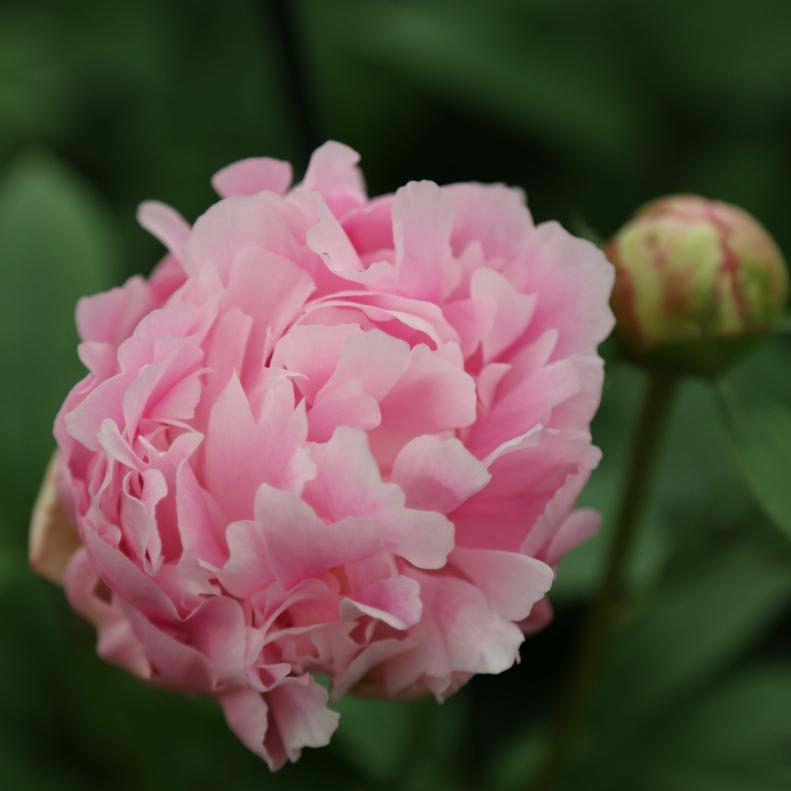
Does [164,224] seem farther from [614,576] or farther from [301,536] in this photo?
[614,576]

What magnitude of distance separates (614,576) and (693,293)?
22 centimetres

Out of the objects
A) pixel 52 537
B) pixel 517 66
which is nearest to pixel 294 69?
pixel 52 537

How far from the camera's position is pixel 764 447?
2.34 ft

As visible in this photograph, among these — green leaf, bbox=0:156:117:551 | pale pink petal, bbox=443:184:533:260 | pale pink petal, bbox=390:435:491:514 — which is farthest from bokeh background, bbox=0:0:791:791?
pale pink petal, bbox=390:435:491:514

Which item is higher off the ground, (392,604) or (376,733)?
(392,604)

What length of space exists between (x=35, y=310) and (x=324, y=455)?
0.62m

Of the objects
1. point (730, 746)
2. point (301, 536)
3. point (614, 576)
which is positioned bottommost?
point (730, 746)

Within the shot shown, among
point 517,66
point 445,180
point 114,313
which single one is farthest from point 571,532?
point 517,66

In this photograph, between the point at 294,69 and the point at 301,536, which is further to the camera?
the point at 294,69

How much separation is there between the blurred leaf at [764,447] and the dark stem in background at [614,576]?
44 millimetres

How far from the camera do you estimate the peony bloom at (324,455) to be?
1.67 feet

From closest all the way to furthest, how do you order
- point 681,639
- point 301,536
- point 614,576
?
1. point 301,536
2. point 614,576
3. point 681,639

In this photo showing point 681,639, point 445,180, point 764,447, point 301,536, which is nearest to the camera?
point 301,536

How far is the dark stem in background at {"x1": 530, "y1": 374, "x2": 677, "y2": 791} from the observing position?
760mm
